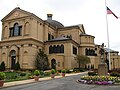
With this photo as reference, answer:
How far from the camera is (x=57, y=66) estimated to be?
50.2 m

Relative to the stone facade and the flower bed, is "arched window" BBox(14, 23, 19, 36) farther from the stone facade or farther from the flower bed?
the flower bed

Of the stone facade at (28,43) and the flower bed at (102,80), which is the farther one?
the stone facade at (28,43)

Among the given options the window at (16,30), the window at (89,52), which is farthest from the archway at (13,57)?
the window at (89,52)

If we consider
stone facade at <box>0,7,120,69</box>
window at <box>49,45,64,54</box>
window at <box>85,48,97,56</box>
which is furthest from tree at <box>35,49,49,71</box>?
window at <box>85,48,97,56</box>

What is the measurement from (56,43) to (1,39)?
53.9 feet

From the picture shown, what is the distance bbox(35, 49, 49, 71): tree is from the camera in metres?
48.6

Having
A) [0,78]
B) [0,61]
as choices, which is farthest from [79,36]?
[0,78]

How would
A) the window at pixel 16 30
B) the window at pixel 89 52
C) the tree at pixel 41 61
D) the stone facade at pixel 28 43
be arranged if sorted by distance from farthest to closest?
1. the window at pixel 89 52
2. the window at pixel 16 30
3. the stone facade at pixel 28 43
4. the tree at pixel 41 61

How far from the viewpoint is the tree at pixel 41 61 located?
48594mm

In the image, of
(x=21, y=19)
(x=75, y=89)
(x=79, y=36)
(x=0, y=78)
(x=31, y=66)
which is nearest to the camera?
(x=75, y=89)

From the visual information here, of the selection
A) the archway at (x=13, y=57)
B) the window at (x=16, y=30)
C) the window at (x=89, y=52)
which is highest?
the window at (x=16, y=30)

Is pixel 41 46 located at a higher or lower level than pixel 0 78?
higher

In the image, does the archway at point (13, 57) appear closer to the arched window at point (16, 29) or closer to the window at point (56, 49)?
the arched window at point (16, 29)

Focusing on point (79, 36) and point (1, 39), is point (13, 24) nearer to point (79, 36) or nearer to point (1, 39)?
point (1, 39)
